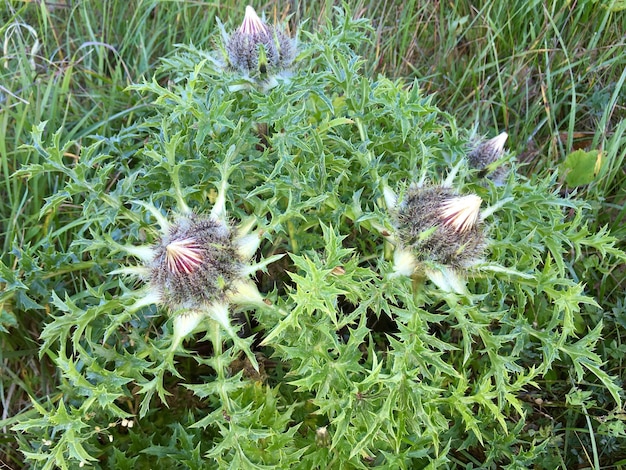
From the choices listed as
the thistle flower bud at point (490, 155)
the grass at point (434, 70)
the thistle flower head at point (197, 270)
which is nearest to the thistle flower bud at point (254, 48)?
the thistle flower head at point (197, 270)

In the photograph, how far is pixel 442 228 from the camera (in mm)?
2092

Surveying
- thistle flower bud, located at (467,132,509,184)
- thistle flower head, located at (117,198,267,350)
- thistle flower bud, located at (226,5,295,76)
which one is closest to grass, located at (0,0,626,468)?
thistle flower bud, located at (467,132,509,184)

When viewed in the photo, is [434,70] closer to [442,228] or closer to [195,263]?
[442,228]

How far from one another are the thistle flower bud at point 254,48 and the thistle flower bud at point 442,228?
0.99 metres

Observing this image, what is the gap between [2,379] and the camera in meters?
2.79

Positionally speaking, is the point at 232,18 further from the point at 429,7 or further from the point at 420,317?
the point at 420,317

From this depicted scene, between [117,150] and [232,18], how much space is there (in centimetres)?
154

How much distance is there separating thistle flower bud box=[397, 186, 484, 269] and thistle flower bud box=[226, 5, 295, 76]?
0.99m

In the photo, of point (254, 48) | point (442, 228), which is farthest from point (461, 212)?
point (254, 48)

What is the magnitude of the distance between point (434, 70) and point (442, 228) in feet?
7.10

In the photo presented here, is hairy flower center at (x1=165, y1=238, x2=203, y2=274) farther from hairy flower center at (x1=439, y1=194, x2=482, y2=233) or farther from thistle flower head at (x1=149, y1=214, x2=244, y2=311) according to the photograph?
hairy flower center at (x1=439, y1=194, x2=482, y2=233)

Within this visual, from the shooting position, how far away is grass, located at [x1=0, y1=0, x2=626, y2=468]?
3.27 meters

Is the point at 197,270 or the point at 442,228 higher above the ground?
the point at 442,228

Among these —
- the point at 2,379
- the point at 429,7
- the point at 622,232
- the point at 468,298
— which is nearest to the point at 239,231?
the point at 468,298
